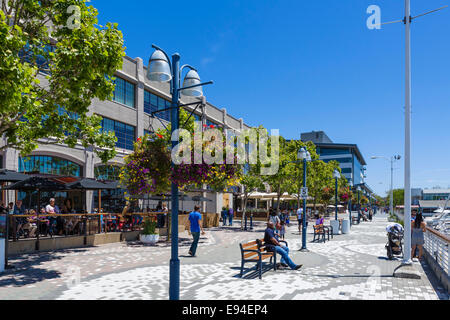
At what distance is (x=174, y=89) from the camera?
20.9 ft

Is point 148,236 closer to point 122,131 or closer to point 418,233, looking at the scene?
point 418,233

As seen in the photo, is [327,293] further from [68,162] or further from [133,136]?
[133,136]

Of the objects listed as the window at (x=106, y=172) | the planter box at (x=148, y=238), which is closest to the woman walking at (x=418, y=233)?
the planter box at (x=148, y=238)

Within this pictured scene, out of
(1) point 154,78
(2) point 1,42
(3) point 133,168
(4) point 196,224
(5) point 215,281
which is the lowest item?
(5) point 215,281

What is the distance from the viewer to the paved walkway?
7.52 m

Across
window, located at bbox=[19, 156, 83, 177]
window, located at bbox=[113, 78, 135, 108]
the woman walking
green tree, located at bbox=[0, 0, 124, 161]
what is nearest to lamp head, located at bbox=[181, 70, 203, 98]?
green tree, located at bbox=[0, 0, 124, 161]

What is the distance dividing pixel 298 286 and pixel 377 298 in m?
1.76

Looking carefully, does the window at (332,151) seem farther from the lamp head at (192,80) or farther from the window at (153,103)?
the lamp head at (192,80)

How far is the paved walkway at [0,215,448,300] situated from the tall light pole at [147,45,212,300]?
158 centimetres

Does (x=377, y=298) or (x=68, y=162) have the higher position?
(x=68, y=162)

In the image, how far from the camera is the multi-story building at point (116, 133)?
→ 66.4ft

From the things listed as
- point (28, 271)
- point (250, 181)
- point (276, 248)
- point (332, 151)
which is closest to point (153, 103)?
point (250, 181)

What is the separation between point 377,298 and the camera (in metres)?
7.27
